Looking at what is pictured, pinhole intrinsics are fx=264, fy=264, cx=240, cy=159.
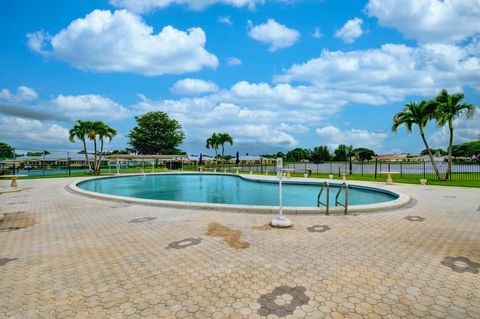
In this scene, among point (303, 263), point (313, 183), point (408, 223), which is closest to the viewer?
point (303, 263)

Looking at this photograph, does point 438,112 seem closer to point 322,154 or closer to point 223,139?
point 223,139

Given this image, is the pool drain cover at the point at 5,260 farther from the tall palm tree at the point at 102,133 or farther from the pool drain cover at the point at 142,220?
the tall palm tree at the point at 102,133

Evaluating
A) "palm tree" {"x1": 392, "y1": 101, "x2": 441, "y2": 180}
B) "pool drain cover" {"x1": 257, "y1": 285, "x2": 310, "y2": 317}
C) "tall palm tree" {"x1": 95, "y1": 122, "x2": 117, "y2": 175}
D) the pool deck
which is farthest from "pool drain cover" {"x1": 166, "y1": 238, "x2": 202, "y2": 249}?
"tall palm tree" {"x1": 95, "y1": 122, "x2": 117, "y2": 175}

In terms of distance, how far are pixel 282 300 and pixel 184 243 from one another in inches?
107

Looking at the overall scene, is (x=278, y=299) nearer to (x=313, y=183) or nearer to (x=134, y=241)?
(x=134, y=241)

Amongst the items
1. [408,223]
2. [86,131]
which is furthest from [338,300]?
[86,131]

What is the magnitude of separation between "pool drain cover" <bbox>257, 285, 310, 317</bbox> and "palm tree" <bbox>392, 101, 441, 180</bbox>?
70.3 feet

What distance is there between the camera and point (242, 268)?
404 centimetres

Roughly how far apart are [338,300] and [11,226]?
8446 millimetres

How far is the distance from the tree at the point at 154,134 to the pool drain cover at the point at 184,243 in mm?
57020

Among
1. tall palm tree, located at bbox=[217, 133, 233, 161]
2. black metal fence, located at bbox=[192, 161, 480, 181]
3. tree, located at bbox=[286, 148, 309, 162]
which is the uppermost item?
tall palm tree, located at bbox=[217, 133, 233, 161]

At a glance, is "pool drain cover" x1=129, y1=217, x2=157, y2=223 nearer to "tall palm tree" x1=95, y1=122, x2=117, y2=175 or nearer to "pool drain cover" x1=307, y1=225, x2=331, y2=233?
"pool drain cover" x1=307, y1=225, x2=331, y2=233

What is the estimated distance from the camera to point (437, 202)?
9922 millimetres

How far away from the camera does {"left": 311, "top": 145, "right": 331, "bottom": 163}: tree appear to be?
303ft
